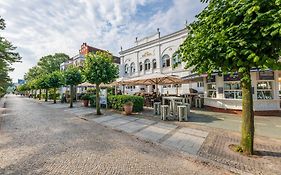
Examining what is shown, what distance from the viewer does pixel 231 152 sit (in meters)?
4.75

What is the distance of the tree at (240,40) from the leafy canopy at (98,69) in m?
7.46

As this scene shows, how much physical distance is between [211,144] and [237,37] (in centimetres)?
350

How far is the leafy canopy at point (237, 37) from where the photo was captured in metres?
3.32

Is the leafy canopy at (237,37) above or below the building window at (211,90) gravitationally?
above

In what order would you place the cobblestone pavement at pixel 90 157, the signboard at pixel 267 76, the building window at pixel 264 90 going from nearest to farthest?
the cobblestone pavement at pixel 90 157 < the signboard at pixel 267 76 < the building window at pixel 264 90

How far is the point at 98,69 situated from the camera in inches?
444

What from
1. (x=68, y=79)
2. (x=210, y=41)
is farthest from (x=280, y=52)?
(x=68, y=79)

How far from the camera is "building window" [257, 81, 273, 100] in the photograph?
10.1 meters

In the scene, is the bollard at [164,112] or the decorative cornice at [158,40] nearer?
the bollard at [164,112]

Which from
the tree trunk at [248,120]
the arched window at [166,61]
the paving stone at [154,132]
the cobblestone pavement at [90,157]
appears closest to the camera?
the cobblestone pavement at [90,157]

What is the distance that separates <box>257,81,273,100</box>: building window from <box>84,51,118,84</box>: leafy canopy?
377 inches

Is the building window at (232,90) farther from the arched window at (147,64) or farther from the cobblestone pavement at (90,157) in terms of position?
the arched window at (147,64)

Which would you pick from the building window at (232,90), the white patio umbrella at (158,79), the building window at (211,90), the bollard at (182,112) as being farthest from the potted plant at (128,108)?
the building window at (232,90)

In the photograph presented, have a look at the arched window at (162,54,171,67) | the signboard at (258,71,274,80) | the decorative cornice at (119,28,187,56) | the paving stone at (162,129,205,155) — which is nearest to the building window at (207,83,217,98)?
the signboard at (258,71,274,80)
